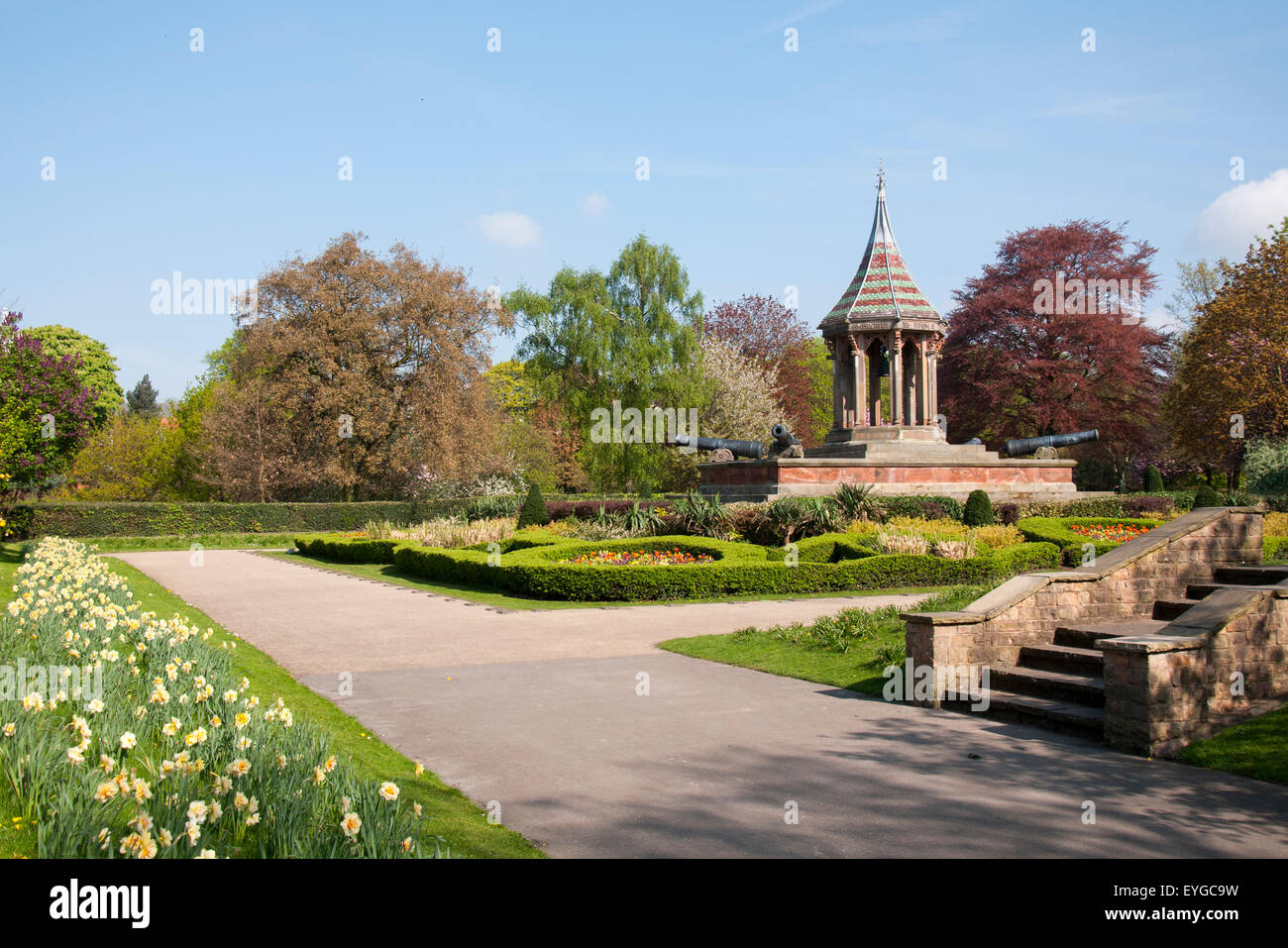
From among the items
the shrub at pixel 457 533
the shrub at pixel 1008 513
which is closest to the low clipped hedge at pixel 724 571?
the shrub at pixel 1008 513

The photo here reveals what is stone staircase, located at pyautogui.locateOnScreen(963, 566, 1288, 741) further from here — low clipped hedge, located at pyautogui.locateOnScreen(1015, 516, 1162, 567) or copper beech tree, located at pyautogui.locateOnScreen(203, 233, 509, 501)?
copper beech tree, located at pyautogui.locateOnScreen(203, 233, 509, 501)

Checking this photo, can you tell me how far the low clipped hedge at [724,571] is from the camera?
15664 mm

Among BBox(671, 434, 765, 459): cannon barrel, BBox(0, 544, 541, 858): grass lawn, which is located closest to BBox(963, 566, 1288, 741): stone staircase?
BBox(0, 544, 541, 858): grass lawn

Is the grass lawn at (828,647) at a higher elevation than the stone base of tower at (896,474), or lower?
lower

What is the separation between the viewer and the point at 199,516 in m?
35.1

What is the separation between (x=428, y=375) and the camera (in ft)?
133

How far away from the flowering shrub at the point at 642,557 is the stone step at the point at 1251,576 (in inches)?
352

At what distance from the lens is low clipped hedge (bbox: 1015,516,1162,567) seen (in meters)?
18.8

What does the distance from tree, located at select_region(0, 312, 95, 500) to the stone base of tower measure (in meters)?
17.1

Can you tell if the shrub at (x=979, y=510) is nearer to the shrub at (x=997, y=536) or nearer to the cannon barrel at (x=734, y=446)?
the shrub at (x=997, y=536)

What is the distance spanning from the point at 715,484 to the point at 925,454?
5729 millimetres

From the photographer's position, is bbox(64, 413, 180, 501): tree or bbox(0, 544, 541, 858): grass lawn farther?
bbox(64, 413, 180, 501): tree
